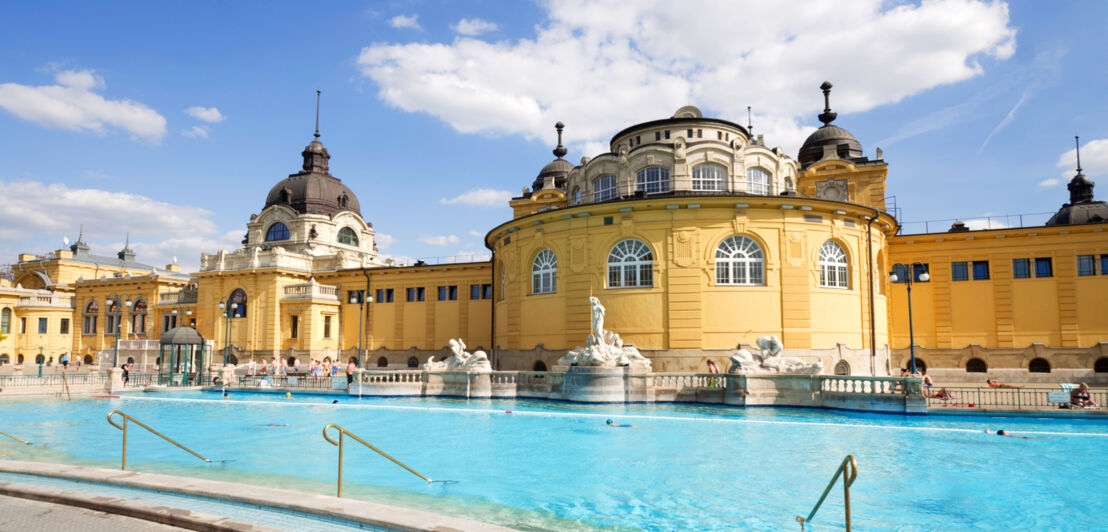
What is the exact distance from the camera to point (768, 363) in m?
23.8

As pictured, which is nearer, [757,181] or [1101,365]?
[1101,365]

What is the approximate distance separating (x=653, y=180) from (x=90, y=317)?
180 ft

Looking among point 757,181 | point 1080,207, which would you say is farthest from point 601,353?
point 1080,207

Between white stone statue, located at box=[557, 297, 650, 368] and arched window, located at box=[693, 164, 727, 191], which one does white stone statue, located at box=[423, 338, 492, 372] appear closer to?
white stone statue, located at box=[557, 297, 650, 368]

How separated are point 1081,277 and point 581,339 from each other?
24.9 m

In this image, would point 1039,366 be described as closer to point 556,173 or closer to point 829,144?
point 829,144

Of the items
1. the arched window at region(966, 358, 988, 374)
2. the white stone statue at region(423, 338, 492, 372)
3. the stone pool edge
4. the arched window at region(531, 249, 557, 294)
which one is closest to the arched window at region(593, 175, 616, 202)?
the arched window at region(531, 249, 557, 294)

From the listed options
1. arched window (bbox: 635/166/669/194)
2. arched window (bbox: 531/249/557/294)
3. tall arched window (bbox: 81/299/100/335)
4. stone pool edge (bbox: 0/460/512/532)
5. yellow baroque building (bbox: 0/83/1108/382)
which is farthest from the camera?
tall arched window (bbox: 81/299/100/335)

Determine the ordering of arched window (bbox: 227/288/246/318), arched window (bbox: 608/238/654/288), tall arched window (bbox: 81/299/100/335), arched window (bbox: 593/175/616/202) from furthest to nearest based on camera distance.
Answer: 1. tall arched window (bbox: 81/299/100/335)
2. arched window (bbox: 227/288/246/318)
3. arched window (bbox: 593/175/616/202)
4. arched window (bbox: 608/238/654/288)

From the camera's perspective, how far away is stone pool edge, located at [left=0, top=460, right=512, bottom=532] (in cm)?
699

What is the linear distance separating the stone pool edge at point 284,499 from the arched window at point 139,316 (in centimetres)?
5285

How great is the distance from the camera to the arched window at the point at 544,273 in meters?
32.3

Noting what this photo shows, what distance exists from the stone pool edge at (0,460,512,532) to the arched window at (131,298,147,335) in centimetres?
5285

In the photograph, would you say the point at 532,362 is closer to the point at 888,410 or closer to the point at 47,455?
the point at 888,410
